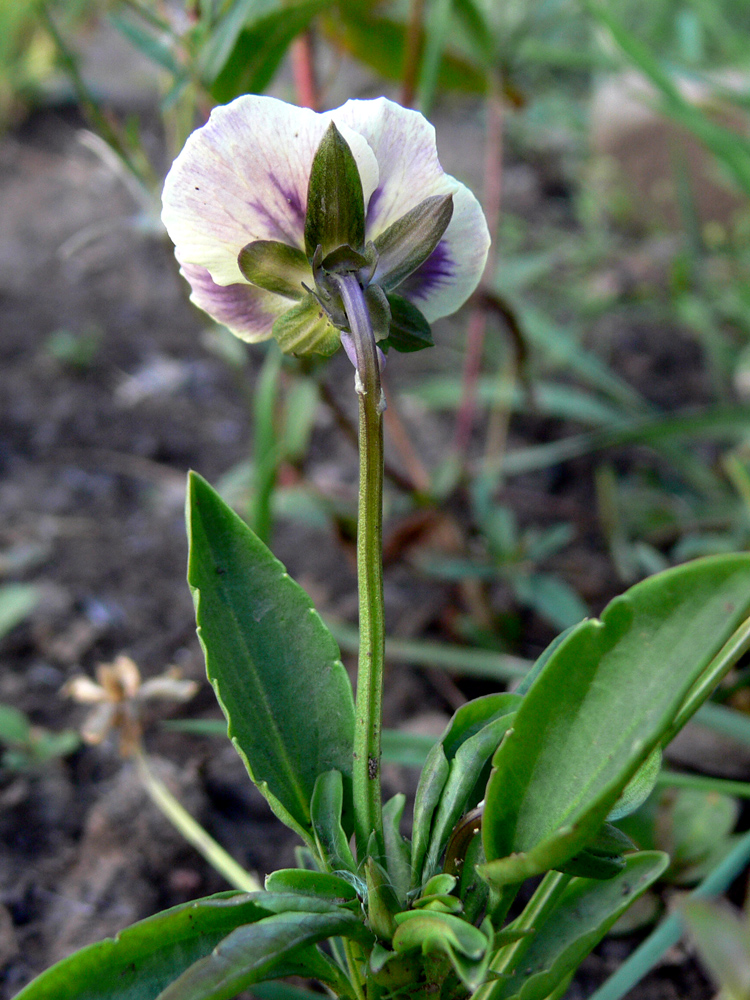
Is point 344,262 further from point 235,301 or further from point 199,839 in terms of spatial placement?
point 199,839

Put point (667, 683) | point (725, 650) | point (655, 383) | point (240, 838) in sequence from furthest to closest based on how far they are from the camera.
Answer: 1. point (655, 383)
2. point (240, 838)
3. point (725, 650)
4. point (667, 683)

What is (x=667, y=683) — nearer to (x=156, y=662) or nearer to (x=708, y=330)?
(x=156, y=662)

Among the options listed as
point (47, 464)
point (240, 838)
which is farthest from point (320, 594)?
point (47, 464)

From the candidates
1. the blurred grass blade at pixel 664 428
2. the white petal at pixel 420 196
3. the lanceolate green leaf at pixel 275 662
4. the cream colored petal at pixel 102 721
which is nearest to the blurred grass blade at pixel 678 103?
the blurred grass blade at pixel 664 428

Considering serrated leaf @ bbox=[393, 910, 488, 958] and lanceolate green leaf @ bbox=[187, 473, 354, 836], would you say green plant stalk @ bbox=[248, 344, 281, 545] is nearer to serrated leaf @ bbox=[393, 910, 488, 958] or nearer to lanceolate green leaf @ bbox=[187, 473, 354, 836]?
lanceolate green leaf @ bbox=[187, 473, 354, 836]

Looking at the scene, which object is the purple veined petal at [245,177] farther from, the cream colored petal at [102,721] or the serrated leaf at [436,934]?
the cream colored petal at [102,721]
